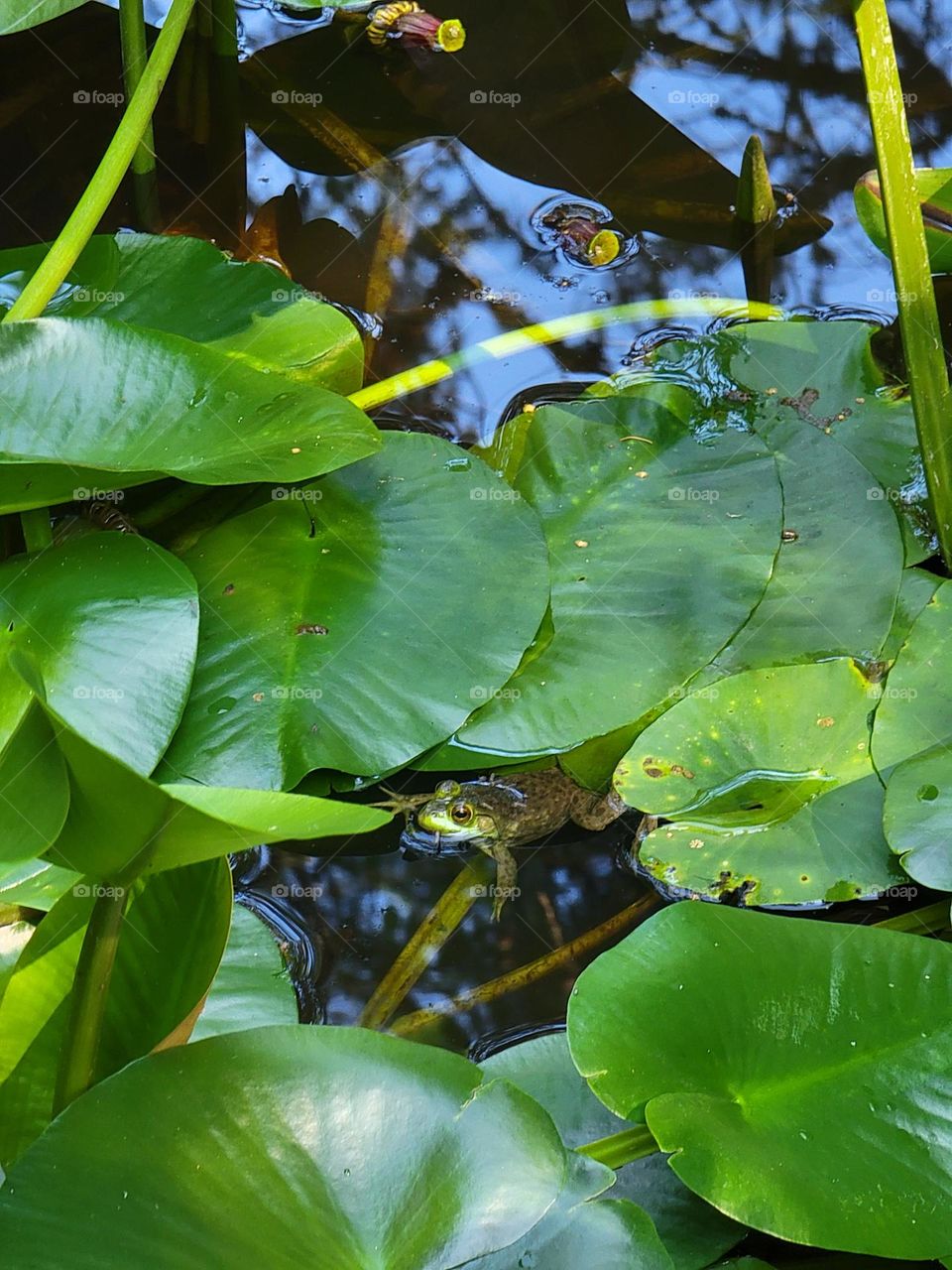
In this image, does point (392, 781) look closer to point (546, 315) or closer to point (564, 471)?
point (564, 471)

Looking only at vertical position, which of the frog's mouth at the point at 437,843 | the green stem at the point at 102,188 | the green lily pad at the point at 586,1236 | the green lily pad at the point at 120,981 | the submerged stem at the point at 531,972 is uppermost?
the green stem at the point at 102,188

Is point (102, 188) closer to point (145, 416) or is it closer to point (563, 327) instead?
point (145, 416)

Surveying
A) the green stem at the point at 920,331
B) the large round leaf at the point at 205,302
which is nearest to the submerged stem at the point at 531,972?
the green stem at the point at 920,331

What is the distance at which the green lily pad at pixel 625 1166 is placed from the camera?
104cm

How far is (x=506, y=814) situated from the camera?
1505mm

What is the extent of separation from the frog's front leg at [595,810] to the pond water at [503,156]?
68 cm

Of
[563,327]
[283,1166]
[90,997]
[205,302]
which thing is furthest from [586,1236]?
[563,327]

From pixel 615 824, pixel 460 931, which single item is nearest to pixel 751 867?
pixel 615 824

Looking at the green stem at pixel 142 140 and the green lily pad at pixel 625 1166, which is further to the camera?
the green stem at pixel 142 140

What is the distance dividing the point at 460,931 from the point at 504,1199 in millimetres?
582

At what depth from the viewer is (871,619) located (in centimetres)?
155

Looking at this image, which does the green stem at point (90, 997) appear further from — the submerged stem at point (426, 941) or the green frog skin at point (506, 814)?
the green frog skin at point (506, 814)

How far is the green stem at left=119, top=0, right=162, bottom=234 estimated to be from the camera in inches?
78.4

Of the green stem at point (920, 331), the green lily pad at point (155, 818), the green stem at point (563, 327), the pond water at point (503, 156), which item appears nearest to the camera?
the green lily pad at point (155, 818)
